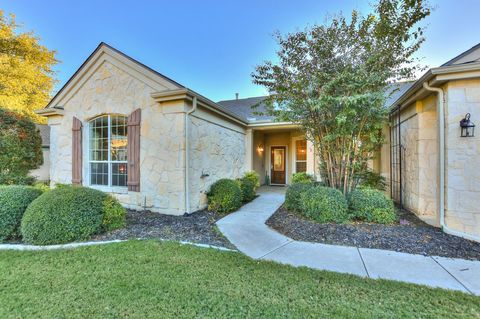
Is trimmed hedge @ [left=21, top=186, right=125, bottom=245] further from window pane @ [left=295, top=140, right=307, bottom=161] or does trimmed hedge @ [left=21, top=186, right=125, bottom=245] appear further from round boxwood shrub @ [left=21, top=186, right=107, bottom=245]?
window pane @ [left=295, top=140, right=307, bottom=161]

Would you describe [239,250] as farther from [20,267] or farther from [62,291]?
[20,267]

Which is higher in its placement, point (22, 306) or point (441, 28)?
point (441, 28)

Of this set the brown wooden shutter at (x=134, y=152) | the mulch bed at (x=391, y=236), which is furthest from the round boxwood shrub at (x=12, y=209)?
the mulch bed at (x=391, y=236)

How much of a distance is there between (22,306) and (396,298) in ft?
12.5

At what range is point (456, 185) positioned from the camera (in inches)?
163

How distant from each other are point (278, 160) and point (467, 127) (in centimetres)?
861

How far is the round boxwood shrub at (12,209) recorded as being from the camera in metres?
4.07

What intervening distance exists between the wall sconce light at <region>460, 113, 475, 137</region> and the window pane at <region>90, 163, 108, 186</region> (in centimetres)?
875

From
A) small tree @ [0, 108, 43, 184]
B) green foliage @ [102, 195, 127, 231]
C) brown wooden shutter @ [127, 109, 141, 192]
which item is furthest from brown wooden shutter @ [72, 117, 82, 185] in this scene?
green foliage @ [102, 195, 127, 231]

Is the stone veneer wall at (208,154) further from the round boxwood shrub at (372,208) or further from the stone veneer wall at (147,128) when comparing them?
the round boxwood shrub at (372,208)

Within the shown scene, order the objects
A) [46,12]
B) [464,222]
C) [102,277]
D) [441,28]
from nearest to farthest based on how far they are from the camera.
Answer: [102,277] → [464,222] → [441,28] → [46,12]

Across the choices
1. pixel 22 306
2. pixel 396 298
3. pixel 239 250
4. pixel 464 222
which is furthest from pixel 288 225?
pixel 22 306

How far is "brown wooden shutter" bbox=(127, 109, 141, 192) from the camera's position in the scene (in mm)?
6133

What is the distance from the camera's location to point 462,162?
13.5 feet
